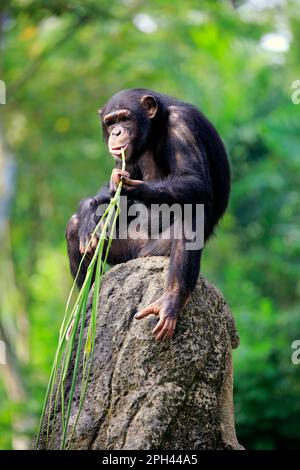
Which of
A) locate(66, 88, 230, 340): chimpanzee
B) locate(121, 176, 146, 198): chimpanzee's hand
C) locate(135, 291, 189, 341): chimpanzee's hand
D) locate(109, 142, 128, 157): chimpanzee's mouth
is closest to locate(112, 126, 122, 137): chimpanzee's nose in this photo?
locate(66, 88, 230, 340): chimpanzee

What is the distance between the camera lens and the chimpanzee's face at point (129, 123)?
7.02 meters

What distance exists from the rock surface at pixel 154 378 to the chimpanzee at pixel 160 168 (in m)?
0.29

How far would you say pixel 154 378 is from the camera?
233 inches

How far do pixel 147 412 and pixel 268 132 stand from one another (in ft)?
25.8

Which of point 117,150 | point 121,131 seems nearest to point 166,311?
point 117,150

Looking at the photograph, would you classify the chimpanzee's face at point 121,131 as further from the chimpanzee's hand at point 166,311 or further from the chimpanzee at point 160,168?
the chimpanzee's hand at point 166,311

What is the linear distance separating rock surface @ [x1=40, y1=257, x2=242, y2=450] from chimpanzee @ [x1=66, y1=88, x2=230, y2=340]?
0.95ft

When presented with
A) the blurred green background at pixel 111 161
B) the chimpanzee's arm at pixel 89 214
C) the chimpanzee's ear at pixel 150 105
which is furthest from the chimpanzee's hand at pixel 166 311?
the blurred green background at pixel 111 161

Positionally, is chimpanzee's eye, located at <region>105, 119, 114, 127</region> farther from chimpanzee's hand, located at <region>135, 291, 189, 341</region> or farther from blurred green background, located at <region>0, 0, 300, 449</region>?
blurred green background, located at <region>0, 0, 300, 449</region>

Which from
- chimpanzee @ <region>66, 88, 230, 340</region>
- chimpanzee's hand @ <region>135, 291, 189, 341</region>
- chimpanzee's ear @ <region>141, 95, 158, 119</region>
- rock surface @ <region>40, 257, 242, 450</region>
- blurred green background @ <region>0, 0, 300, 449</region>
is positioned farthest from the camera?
blurred green background @ <region>0, 0, 300, 449</region>

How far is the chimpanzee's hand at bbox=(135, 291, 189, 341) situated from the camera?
6.02 metres

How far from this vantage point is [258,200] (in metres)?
21.5

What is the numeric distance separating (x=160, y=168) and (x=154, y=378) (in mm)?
1915

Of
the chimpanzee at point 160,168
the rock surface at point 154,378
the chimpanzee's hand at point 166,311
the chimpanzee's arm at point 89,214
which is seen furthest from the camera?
the chimpanzee's arm at point 89,214
